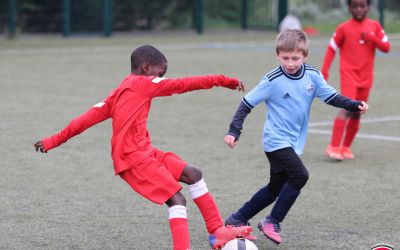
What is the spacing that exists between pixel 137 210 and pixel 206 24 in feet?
94.2

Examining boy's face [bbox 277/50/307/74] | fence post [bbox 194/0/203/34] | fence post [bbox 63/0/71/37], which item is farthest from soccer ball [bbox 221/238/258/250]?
fence post [bbox 194/0/203/34]

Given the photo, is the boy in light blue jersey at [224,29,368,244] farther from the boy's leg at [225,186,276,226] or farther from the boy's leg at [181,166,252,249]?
the boy's leg at [181,166,252,249]

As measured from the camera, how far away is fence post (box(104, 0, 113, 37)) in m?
32.2

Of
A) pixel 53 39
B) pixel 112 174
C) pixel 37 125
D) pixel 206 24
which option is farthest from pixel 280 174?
pixel 206 24

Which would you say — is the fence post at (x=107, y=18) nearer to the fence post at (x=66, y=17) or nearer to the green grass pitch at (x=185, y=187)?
the fence post at (x=66, y=17)

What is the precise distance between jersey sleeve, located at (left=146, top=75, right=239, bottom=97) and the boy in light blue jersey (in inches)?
25.0

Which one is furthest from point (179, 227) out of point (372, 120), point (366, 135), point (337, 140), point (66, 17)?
point (66, 17)

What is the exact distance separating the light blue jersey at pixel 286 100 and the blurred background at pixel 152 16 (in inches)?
1006

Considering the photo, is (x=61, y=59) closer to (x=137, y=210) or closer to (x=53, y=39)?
(x=53, y=39)

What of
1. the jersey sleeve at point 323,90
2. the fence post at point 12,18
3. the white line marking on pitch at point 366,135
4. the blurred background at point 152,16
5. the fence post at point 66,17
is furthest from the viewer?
the blurred background at point 152,16

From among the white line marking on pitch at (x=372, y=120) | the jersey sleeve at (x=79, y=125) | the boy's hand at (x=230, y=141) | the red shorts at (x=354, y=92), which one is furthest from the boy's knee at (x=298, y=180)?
the white line marking on pitch at (x=372, y=120)

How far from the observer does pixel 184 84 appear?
5707mm

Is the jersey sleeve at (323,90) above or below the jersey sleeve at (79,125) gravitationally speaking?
above

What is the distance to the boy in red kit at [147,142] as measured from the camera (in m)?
5.78
